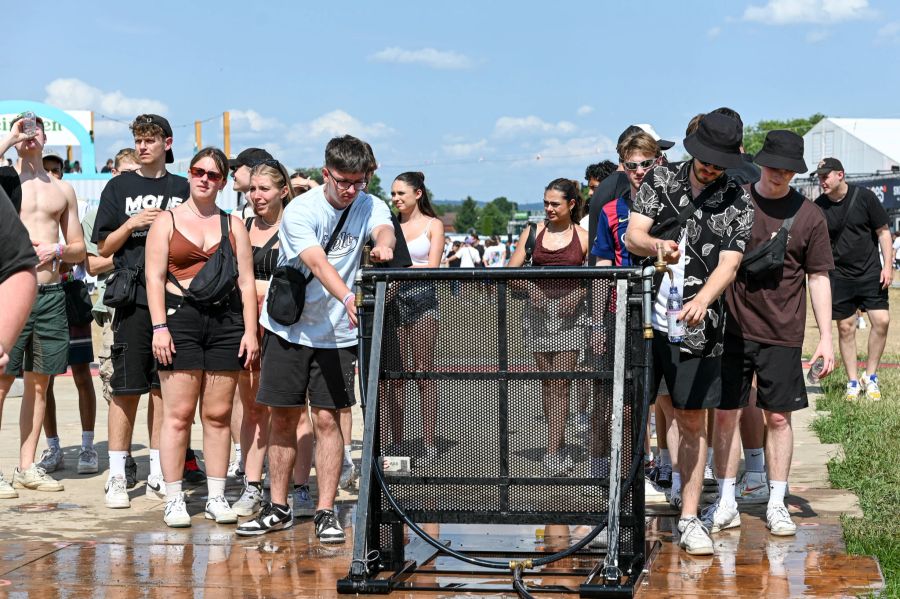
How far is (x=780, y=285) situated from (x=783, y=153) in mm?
692

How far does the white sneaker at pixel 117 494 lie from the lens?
6.99 meters

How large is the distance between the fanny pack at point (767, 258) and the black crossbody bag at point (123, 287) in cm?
349

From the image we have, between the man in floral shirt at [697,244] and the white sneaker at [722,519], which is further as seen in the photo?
the white sneaker at [722,519]

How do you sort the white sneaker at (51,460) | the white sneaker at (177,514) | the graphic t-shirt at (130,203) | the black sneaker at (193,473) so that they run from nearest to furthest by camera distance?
the white sneaker at (177,514), the graphic t-shirt at (130,203), the black sneaker at (193,473), the white sneaker at (51,460)

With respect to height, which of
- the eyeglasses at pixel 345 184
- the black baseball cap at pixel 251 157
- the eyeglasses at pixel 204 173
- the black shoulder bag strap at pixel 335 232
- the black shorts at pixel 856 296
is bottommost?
the black shorts at pixel 856 296

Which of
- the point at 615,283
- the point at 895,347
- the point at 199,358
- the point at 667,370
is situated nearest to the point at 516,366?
the point at 615,283

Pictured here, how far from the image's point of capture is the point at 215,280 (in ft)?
21.1

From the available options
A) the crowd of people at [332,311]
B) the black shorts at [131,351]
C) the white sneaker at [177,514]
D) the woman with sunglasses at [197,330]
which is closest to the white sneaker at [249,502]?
the crowd of people at [332,311]

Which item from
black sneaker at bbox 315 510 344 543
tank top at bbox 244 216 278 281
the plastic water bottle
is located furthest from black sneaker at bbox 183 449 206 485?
the plastic water bottle

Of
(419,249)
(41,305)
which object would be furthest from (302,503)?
(41,305)

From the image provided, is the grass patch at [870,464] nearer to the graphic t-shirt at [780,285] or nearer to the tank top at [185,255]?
the graphic t-shirt at [780,285]

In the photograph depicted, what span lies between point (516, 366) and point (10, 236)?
7.48ft

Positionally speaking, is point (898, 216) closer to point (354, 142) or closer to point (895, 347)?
point (895, 347)

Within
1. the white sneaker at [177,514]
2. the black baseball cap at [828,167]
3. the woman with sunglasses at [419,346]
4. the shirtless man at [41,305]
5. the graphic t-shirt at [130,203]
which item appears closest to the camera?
the woman with sunglasses at [419,346]
